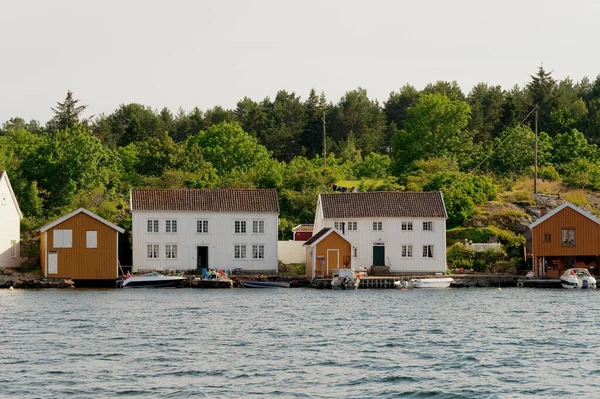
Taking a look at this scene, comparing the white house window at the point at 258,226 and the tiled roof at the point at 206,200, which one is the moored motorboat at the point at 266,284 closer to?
the white house window at the point at 258,226

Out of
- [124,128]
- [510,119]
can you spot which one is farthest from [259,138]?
[510,119]

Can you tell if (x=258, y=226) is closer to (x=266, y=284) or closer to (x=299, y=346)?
(x=266, y=284)

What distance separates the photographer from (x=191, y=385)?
32.8m

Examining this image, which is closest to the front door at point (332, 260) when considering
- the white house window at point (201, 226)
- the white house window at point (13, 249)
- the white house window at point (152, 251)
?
the white house window at point (201, 226)

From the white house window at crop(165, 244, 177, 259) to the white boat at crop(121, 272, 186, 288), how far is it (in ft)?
11.7

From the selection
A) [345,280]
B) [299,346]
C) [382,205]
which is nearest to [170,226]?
[345,280]

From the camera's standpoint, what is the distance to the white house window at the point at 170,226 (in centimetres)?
7894

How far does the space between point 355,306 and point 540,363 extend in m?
23.5

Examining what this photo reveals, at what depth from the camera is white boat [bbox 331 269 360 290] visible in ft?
242

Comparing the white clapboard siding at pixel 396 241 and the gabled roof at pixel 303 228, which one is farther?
the gabled roof at pixel 303 228

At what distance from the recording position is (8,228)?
78812 mm

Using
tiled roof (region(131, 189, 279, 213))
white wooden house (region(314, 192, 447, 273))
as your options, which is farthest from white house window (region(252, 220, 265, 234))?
white wooden house (region(314, 192, 447, 273))

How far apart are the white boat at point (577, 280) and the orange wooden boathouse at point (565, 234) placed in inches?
96.0

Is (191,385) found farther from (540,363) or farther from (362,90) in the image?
(362,90)
